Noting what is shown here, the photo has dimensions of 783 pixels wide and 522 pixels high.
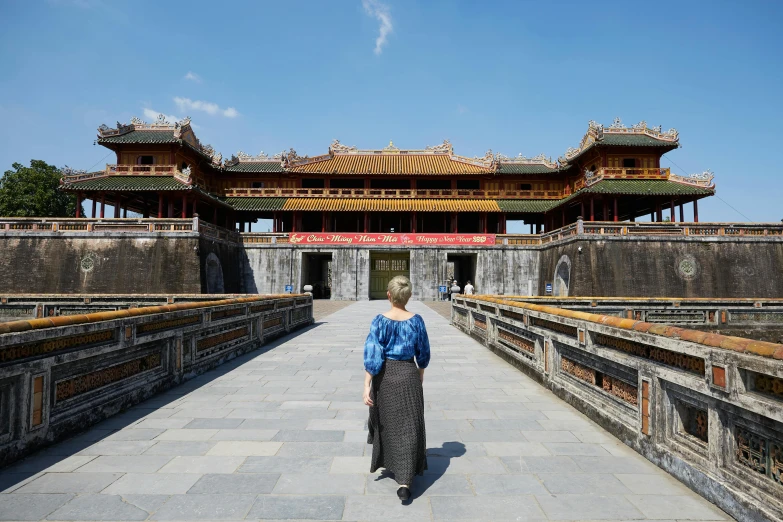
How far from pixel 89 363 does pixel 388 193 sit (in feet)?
91.8

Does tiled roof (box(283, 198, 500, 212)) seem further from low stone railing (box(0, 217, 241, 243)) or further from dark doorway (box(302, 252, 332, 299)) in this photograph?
low stone railing (box(0, 217, 241, 243))

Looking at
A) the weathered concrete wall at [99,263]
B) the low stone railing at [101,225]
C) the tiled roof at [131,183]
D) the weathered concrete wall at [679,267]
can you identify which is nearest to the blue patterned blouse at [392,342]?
the weathered concrete wall at [99,263]

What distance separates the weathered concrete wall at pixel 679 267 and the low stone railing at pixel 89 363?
788 inches

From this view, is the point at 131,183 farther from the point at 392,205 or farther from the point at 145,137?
the point at 392,205

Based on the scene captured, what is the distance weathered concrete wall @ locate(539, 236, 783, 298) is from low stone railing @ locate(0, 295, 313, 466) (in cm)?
2002

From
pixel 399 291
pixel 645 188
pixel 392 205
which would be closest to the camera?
pixel 399 291

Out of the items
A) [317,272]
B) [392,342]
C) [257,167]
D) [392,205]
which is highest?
[257,167]

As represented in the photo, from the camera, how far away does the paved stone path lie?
8.95 ft

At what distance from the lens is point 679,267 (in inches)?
865

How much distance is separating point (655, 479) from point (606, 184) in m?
26.0

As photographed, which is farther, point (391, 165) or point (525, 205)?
point (391, 165)

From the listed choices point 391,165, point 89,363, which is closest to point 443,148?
point 391,165

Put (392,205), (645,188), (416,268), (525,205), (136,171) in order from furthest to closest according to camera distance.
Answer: (525,205), (392,205), (416,268), (136,171), (645,188)

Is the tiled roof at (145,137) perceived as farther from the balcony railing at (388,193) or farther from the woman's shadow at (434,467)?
the woman's shadow at (434,467)
